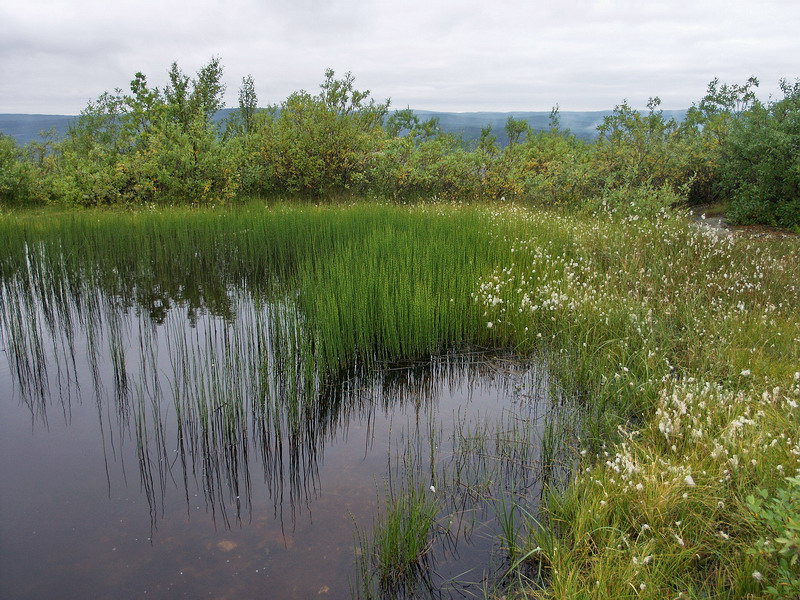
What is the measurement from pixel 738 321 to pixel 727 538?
362cm

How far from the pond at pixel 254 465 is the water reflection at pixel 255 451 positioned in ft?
0.05

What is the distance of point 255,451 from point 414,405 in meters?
1.51

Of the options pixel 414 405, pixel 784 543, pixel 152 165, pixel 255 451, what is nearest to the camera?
pixel 784 543

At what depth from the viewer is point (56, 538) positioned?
3469 millimetres

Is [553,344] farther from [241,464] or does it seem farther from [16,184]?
[16,184]

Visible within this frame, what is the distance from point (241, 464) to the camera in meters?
4.15

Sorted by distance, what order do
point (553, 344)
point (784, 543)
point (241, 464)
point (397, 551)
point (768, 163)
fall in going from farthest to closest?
point (768, 163) < point (553, 344) < point (241, 464) < point (397, 551) < point (784, 543)

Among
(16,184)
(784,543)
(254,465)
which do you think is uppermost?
(16,184)

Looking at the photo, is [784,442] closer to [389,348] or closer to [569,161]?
[389,348]

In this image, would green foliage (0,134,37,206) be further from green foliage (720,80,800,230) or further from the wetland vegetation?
green foliage (720,80,800,230)

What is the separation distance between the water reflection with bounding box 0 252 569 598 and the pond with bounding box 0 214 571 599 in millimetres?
14

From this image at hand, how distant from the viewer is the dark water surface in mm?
3219

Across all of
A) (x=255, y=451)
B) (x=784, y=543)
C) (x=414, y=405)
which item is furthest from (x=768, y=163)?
(x=255, y=451)

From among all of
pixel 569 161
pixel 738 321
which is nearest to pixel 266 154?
pixel 569 161
